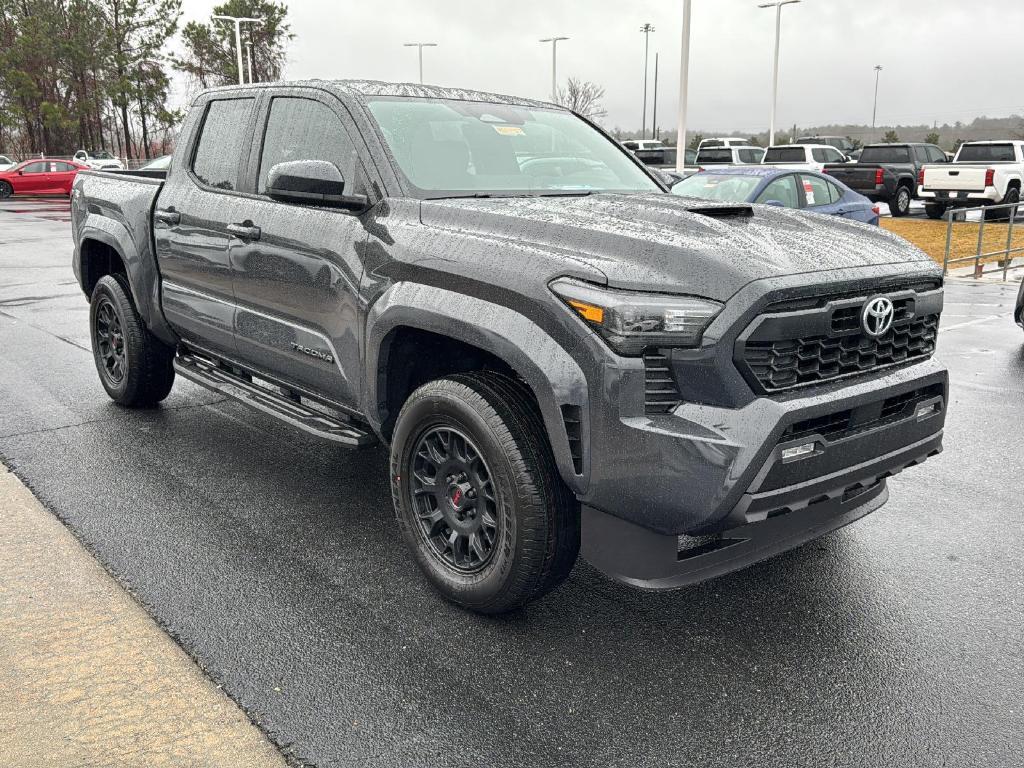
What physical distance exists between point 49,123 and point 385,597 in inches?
2171

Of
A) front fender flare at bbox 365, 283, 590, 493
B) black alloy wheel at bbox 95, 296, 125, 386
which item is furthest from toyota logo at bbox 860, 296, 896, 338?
black alloy wheel at bbox 95, 296, 125, 386

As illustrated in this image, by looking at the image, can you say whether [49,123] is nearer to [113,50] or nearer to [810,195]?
[113,50]

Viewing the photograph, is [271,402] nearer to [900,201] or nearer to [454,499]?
[454,499]

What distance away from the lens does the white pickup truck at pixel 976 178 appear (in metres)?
22.9

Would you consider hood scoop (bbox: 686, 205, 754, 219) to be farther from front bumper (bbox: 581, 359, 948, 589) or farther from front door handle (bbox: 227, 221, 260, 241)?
front door handle (bbox: 227, 221, 260, 241)

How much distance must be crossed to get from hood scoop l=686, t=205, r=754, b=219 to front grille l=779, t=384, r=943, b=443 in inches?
35.8

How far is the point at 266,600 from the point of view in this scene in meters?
3.55

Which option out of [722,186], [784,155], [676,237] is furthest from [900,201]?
[676,237]

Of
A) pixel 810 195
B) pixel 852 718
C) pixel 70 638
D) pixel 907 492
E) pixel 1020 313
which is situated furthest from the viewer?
pixel 810 195

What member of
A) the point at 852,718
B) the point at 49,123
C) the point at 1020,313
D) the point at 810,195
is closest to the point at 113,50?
the point at 49,123

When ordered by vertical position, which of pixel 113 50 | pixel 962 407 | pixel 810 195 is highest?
pixel 113 50

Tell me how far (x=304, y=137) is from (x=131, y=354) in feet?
7.47

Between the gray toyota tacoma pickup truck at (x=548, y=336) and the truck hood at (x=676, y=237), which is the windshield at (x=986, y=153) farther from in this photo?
the truck hood at (x=676, y=237)

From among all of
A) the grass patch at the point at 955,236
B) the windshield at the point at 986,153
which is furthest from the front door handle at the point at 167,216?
the windshield at the point at 986,153
